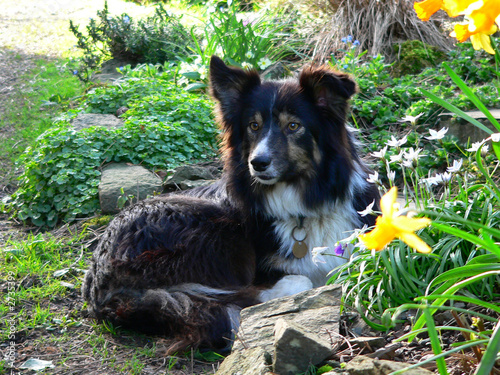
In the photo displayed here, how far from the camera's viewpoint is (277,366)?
7.13 feet

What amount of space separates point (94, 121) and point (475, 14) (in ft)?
17.5

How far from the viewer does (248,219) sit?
4164 mm

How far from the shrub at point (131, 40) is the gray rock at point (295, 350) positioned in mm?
7108

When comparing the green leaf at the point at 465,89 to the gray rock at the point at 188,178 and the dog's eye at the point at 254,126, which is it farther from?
the gray rock at the point at 188,178

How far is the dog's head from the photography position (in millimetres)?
3805

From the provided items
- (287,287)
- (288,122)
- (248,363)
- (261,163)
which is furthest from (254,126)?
(248,363)

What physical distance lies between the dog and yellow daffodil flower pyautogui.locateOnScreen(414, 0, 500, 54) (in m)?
2.12

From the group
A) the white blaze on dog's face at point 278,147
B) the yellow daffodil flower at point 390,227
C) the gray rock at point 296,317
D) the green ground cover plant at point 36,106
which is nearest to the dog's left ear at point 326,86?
the white blaze on dog's face at point 278,147

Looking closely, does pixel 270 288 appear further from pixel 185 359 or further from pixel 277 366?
pixel 277 366

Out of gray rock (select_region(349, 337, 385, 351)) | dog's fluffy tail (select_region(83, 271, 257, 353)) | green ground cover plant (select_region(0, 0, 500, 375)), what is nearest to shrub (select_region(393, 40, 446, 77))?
green ground cover plant (select_region(0, 0, 500, 375))

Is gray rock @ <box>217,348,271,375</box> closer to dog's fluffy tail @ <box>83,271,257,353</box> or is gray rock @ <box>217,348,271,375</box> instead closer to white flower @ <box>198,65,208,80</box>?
dog's fluffy tail @ <box>83,271,257,353</box>

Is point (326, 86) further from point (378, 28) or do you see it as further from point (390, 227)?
point (378, 28)

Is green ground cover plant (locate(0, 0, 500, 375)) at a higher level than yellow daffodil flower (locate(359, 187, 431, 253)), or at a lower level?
lower

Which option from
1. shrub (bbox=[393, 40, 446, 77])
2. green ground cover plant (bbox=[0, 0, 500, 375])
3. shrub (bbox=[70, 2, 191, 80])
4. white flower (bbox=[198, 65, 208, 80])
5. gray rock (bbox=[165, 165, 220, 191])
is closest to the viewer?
green ground cover plant (bbox=[0, 0, 500, 375])
